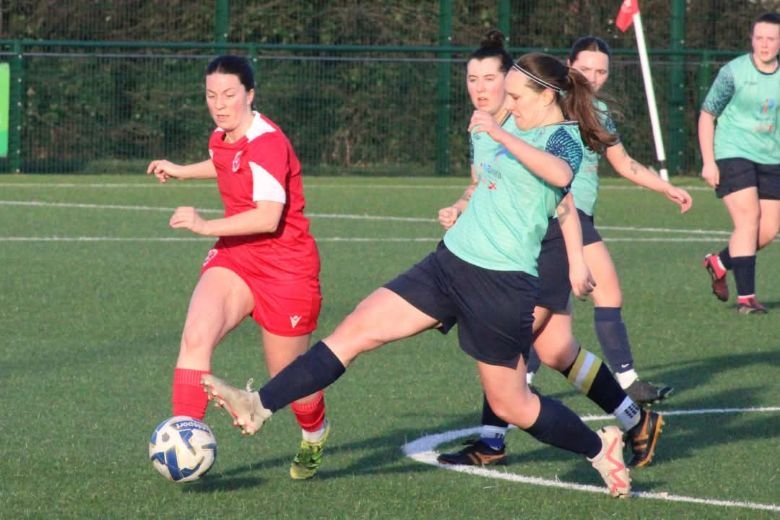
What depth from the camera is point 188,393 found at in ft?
20.6

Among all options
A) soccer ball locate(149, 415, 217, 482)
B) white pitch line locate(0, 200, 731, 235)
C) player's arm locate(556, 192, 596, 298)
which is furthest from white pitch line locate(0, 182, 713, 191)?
player's arm locate(556, 192, 596, 298)

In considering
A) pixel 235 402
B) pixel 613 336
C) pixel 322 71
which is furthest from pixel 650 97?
pixel 235 402

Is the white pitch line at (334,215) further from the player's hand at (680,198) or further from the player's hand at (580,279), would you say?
the player's hand at (580,279)

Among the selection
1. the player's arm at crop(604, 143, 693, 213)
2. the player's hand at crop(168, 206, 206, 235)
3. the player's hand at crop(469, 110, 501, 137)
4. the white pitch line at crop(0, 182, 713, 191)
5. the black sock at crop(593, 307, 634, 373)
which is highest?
the player's hand at crop(469, 110, 501, 137)

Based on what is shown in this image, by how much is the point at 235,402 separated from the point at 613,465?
1.51m

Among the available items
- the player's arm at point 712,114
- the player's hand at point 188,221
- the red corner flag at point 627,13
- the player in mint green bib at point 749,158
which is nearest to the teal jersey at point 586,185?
the player's hand at point 188,221

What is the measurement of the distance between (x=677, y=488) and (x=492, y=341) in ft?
3.81

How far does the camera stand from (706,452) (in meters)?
7.34

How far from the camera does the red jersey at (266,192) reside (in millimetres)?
6488

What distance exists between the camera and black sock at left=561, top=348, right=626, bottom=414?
706 cm

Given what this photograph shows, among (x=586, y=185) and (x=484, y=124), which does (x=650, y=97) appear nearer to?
(x=586, y=185)

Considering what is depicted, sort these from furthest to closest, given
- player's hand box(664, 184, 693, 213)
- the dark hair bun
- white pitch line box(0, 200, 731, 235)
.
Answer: white pitch line box(0, 200, 731, 235), player's hand box(664, 184, 693, 213), the dark hair bun

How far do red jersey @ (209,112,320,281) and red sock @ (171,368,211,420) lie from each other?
1.71ft

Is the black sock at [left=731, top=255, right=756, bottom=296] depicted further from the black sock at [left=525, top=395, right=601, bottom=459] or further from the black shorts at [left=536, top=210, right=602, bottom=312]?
the black sock at [left=525, top=395, right=601, bottom=459]
